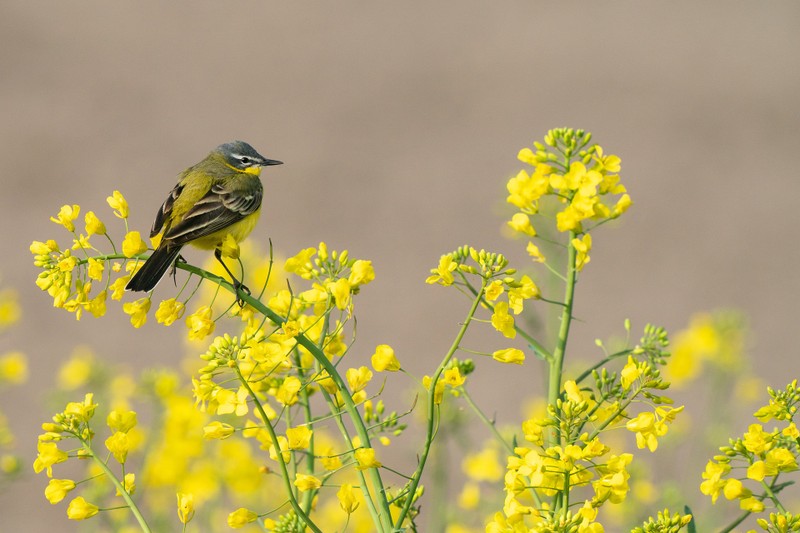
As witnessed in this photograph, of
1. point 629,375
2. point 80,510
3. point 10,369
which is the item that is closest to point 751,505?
point 629,375

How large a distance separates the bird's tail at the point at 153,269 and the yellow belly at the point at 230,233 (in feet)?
1.32

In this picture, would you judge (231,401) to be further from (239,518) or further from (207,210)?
(207,210)

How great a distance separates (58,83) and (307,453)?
1346 centimetres

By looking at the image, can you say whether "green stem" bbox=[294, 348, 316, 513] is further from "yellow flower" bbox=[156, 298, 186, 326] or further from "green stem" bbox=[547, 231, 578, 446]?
"green stem" bbox=[547, 231, 578, 446]

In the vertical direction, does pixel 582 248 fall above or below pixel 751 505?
above

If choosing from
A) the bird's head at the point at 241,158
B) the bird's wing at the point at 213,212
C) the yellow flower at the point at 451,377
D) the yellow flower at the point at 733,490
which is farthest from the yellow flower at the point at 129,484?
the bird's head at the point at 241,158

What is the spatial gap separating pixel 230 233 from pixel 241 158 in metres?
0.84

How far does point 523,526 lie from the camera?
6.82ft

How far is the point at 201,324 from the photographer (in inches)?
91.3

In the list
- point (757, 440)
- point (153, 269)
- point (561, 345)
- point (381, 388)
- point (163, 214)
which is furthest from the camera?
point (163, 214)

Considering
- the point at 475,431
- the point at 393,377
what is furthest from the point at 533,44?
the point at 475,431

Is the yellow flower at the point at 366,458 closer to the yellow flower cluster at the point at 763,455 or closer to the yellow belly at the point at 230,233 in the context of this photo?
the yellow flower cluster at the point at 763,455

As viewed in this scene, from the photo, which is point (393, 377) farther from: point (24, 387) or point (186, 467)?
point (186, 467)

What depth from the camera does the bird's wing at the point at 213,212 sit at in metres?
3.37
